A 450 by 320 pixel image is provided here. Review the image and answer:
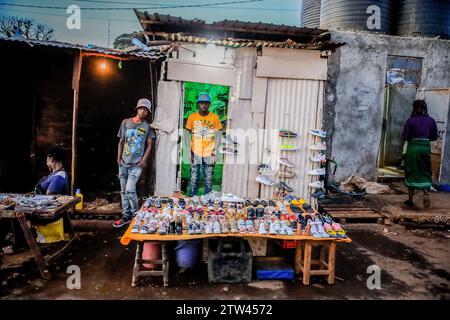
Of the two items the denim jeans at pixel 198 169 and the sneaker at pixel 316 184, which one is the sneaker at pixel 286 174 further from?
the denim jeans at pixel 198 169

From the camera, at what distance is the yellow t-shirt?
7.20 metres

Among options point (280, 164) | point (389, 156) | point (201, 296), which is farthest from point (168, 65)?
point (389, 156)

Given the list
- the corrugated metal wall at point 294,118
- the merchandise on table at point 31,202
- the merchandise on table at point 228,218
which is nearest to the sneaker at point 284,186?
the corrugated metal wall at point 294,118

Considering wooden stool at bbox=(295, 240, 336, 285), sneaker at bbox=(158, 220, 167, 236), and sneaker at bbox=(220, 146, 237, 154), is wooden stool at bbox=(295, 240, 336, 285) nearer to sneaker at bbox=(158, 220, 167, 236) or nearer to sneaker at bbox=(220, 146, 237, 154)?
sneaker at bbox=(158, 220, 167, 236)

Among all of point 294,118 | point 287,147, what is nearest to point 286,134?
point 287,147

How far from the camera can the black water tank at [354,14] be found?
11117mm

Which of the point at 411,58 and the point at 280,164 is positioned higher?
the point at 411,58

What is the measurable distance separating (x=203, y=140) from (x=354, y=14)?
24.2ft

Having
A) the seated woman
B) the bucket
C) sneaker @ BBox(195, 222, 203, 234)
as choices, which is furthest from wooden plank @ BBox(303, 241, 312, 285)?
the seated woman

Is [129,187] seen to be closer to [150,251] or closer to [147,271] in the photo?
[150,251]

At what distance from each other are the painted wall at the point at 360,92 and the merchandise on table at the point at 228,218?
517 cm

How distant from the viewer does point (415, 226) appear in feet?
24.8
